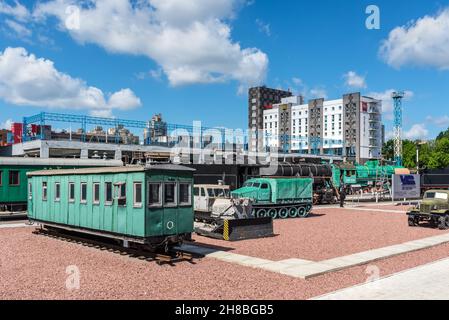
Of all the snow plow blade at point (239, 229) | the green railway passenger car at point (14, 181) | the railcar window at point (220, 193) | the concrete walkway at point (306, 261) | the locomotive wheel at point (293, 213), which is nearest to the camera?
the concrete walkway at point (306, 261)

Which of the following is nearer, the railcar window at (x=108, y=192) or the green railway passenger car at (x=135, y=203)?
the green railway passenger car at (x=135, y=203)

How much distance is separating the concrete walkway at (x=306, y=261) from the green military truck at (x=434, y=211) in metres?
6.52

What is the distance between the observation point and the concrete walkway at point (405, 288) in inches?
377

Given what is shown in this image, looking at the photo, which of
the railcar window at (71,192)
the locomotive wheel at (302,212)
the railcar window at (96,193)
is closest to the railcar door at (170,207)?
the railcar window at (96,193)

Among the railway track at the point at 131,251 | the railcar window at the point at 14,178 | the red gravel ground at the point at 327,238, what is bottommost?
the red gravel ground at the point at 327,238

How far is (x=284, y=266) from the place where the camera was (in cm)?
1260

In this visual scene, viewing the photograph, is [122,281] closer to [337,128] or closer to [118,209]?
[118,209]

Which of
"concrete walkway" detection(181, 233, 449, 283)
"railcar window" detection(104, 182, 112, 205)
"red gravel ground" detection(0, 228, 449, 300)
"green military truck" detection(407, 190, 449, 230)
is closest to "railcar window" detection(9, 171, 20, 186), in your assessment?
"red gravel ground" detection(0, 228, 449, 300)

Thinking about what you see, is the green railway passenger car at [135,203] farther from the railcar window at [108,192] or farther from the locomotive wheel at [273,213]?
the locomotive wheel at [273,213]

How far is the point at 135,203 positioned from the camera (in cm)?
1304

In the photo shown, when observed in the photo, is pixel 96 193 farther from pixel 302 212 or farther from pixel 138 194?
pixel 302 212

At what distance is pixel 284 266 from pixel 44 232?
11.5 metres
